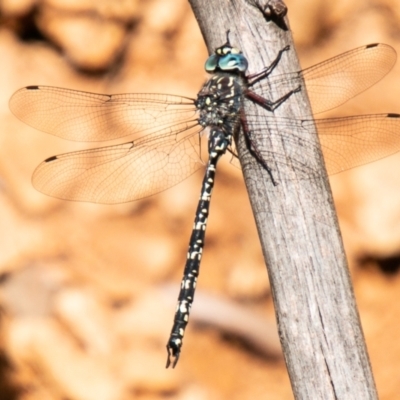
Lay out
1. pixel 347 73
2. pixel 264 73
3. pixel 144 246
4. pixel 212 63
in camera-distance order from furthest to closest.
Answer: pixel 144 246, pixel 347 73, pixel 212 63, pixel 264 73

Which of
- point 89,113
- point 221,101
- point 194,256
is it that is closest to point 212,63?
point 221,101

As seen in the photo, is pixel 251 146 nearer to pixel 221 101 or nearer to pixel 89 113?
pixel 221 101

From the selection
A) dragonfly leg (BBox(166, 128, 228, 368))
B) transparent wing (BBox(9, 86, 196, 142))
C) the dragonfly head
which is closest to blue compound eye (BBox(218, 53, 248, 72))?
the dragonfly head

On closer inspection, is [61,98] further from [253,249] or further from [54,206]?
[253,249]

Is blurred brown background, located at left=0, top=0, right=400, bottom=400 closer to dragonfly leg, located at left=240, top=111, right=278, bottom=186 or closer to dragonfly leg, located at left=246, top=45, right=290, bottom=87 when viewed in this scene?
dragonfly leg, located at left=240, top=111, right=278, bottom=186

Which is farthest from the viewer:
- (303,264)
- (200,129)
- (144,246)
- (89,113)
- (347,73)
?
(144,246)

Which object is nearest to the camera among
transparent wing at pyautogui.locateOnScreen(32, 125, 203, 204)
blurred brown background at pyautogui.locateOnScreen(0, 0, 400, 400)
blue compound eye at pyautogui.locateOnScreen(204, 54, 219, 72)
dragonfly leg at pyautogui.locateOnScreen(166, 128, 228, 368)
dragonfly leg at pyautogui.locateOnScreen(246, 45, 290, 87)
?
dragonfly leg at pyautogui.locateOnScreen(246, 45, 290, 87)

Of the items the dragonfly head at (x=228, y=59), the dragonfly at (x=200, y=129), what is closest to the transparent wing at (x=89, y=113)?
the dragonfly at (x=200, y=129)
